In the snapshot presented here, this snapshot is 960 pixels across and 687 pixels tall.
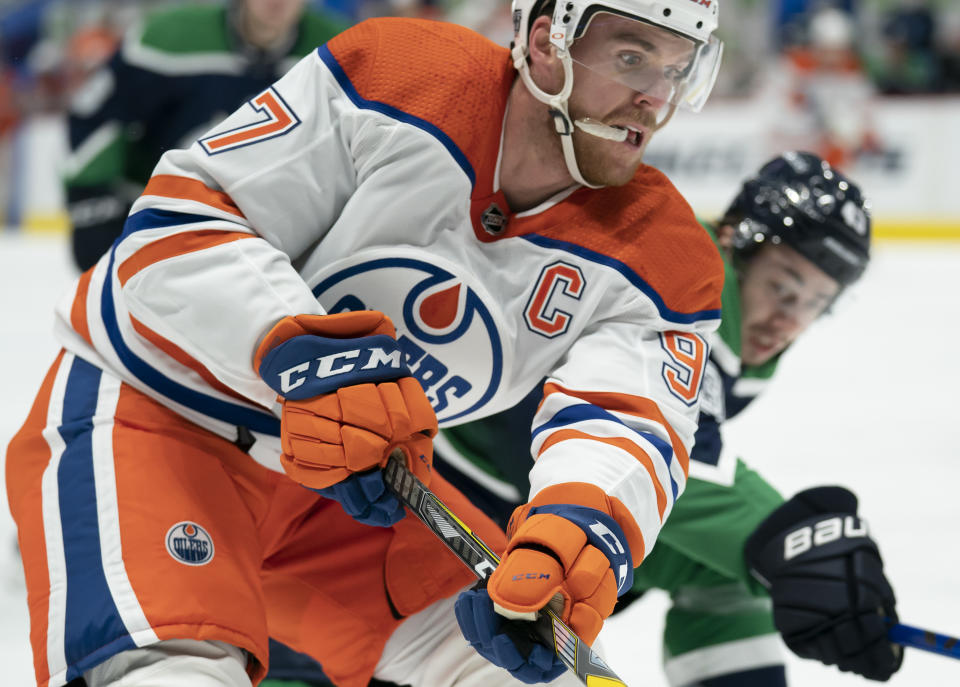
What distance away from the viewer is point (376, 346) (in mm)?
1436

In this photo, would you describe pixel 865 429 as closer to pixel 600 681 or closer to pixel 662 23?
pixel 662 23

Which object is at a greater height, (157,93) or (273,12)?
(273,12)

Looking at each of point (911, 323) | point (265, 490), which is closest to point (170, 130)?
point (265, 490)

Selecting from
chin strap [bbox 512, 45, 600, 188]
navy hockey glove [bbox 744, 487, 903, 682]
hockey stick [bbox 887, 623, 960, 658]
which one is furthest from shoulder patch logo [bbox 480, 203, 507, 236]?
hockey stick [bbox 887, 623, 960, 658]

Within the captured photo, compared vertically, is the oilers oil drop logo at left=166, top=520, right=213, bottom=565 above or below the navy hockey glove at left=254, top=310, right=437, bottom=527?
below

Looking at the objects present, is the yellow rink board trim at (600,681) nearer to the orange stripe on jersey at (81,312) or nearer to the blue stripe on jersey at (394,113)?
the blue stripe on jersey at (394,113)

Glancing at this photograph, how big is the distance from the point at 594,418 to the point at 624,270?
0.71ft

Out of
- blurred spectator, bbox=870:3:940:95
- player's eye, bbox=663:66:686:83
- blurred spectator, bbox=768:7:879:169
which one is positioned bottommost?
blurred spectator, bbox=768:7:879:169

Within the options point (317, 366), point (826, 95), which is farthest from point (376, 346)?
point (826, 95)

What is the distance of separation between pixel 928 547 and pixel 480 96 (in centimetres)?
192

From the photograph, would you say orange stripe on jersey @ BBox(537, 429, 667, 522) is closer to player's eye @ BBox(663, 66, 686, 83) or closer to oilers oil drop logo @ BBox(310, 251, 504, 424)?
oilers oil drop logo @ BBox(310, 251, 504, 424)

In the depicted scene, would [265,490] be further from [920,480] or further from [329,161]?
[920,480]

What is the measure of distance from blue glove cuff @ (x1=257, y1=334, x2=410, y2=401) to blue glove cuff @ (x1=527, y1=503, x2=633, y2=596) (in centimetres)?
→ 26

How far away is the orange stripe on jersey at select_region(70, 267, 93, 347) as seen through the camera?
1.66 m
